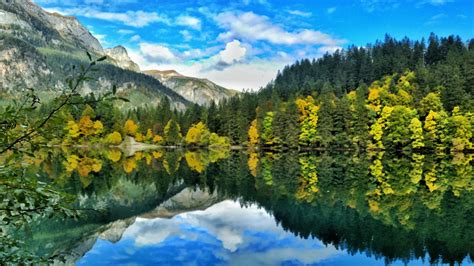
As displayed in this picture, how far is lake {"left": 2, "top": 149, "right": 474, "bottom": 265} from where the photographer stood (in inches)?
637

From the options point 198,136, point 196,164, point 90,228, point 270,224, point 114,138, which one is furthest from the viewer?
point 198,136

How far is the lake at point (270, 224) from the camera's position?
16.2m

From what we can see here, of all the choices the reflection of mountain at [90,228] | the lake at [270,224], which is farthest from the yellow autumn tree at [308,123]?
the reflection of mountain at [90,228]

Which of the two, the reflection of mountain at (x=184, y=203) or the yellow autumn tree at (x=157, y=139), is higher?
the yellow autumn tree at (x=157, y=139)

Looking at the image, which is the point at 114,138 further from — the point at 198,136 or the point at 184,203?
the point at 184,203

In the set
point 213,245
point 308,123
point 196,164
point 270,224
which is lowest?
point 213,245

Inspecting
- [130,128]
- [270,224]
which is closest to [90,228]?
[270,224]

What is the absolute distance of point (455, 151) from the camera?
79688mm

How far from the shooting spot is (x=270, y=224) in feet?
72.6

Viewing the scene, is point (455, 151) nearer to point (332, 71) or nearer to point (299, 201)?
point (299, 201)

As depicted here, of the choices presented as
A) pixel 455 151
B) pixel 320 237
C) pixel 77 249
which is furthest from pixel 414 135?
pixel 77 249

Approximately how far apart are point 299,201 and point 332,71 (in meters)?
154

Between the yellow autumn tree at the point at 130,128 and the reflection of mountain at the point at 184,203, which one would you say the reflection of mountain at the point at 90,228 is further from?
the yellow autumn tree at the point at 130,128

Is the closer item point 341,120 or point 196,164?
point 196,164
